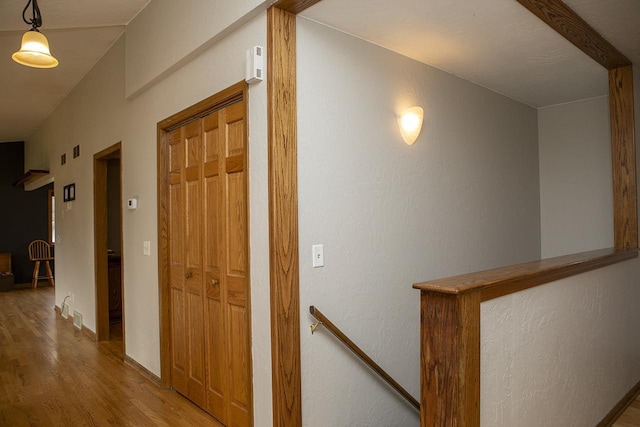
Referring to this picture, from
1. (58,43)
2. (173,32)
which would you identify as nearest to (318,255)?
(173,32)

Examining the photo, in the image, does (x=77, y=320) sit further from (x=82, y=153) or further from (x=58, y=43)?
(x=58, y=43)

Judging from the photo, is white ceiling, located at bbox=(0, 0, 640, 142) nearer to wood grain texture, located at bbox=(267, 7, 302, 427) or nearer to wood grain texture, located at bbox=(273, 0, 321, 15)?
wood grain texture, located at bbox=(273, 0, 321, 15)

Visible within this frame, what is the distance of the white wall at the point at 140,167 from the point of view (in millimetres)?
2328

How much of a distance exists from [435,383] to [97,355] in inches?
151

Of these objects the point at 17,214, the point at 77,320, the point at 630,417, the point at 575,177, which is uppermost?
the point at 575,177

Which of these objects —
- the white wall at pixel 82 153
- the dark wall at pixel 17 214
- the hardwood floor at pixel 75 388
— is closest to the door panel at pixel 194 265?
the hardwood floor at pixel 75 388

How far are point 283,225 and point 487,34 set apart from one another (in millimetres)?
1806

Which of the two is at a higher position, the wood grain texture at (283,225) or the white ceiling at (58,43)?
the white ceiling at (58,43)

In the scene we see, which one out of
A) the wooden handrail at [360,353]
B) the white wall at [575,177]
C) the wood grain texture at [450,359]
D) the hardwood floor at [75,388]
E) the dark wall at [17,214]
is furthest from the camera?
the dark wall at [17,214]

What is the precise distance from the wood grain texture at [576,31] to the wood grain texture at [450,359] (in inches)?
69.3

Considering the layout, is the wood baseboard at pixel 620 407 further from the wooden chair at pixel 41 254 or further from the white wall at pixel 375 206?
the wooden chair at pixel 41 254

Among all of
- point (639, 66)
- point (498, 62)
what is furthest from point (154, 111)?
point (639, 66)

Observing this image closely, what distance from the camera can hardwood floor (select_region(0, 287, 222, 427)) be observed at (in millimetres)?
2900

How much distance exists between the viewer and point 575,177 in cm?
438
